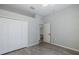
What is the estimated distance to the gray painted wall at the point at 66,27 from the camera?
2.93 metres

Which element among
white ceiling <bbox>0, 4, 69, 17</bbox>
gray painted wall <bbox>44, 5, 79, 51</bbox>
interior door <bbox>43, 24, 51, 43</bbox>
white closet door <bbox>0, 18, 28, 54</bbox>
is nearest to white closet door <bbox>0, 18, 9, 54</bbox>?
white closet door <bbox>0, 18, 28, 54</bbox>

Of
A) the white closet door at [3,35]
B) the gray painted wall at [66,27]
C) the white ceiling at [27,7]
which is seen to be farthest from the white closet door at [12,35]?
the gray painted wall at [66,27]

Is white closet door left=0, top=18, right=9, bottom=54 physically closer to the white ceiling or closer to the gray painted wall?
the white ceiling

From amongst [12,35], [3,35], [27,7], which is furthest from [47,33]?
[3,35]

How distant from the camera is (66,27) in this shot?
332cm

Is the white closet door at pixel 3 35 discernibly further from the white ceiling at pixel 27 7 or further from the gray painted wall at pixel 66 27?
the gray painted wall at pixel 66 27

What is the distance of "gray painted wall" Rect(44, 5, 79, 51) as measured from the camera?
2930mm

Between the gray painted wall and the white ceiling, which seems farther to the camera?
the gray painted wall

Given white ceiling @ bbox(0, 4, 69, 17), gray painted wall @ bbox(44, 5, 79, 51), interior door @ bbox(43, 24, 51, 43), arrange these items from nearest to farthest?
1. white ceiling @ bbox(0, 4, 69, 17)
2. gray painted wall @ bbox(44, 5, 79, 51)
3. interior door @ bbox(43, 24, 51, 43)

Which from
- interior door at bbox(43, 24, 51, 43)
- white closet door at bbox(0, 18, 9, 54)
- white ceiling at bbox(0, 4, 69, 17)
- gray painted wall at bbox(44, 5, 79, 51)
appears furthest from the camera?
interior door at bbox(43, 24, 51, 43)

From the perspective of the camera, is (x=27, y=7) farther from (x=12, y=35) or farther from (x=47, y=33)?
(x=47, y=33)

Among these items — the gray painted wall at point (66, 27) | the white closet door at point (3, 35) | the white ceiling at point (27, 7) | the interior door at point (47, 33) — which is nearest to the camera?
the white closet door at point (3, 35)
